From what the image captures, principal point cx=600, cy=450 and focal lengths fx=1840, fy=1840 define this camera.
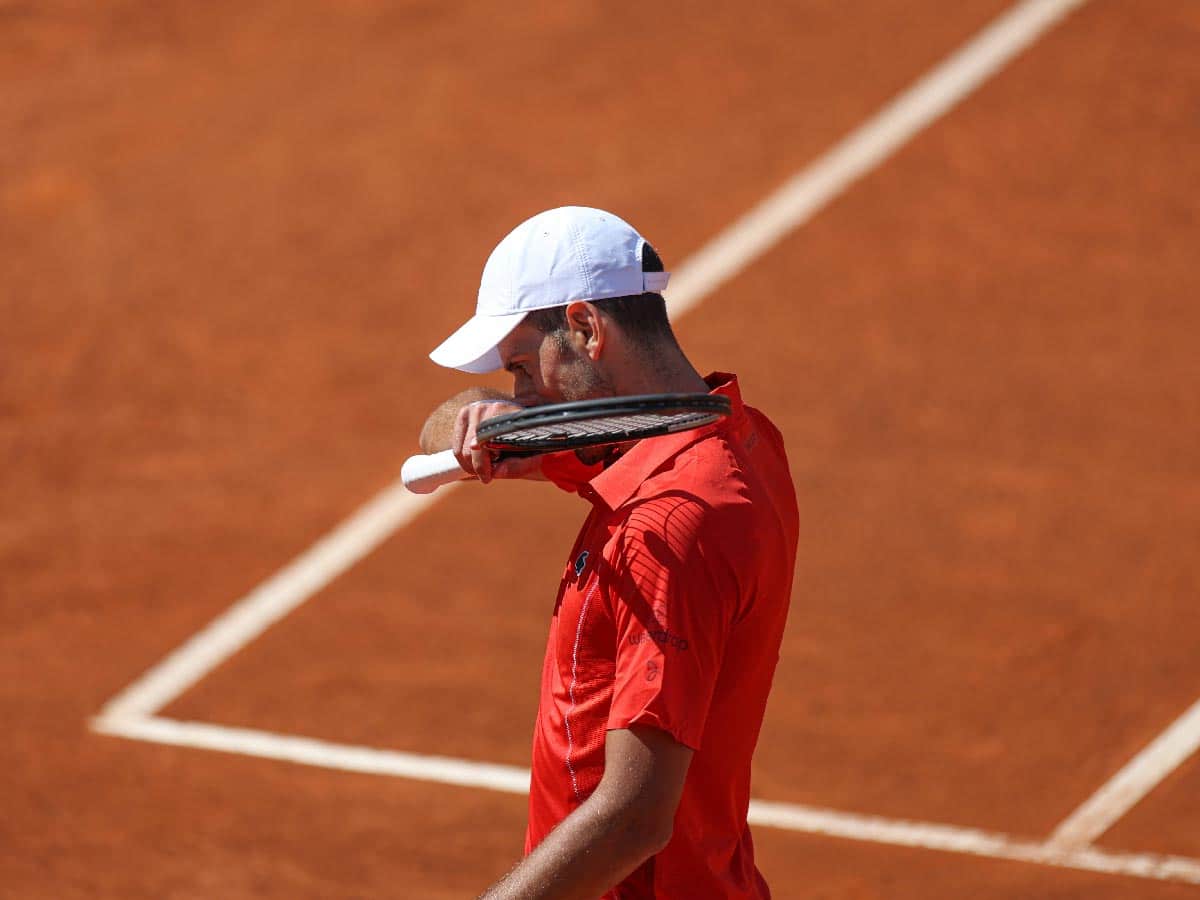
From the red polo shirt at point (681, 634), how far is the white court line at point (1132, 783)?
4335 mm

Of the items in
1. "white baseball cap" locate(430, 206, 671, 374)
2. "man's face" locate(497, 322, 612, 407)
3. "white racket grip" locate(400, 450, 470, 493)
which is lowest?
"white racket grip" locate(400, 450, 470, 493)

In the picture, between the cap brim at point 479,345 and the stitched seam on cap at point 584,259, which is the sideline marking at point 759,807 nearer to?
the cap brim at point 479,345

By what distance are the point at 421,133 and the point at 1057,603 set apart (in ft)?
22.3

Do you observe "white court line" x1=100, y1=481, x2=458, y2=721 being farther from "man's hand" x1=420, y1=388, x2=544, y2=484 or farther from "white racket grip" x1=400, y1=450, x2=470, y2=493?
"man's hand" x1=420, y1=388, x2=544, y2=484

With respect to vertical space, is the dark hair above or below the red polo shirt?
above

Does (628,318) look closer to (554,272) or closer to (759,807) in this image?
(554,272)

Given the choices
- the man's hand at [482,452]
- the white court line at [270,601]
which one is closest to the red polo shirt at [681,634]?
the man's hand at [482,452]

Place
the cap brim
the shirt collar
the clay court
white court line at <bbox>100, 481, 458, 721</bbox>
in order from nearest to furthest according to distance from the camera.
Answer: the shirt collar < the cap brim < the clay court < white court line at <bbox>100, 481, 458, 721</bbox>

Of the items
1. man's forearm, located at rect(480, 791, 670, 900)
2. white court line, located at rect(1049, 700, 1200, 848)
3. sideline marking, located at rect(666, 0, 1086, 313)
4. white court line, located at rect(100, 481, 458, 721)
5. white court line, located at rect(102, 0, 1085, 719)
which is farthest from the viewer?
Result: sideline marking, located at rect(666, 0, 1086, 313)

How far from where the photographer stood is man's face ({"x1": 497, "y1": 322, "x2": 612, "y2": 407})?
12.1 feet

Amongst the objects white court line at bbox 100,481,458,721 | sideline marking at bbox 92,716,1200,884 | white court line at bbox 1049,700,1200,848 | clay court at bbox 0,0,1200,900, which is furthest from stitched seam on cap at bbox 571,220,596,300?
white court line at bbox 100,481,458,721

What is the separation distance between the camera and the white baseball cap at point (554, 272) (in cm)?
372

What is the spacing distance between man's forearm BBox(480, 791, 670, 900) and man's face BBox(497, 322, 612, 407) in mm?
845

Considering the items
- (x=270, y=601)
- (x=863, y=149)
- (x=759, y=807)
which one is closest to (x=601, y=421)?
(x=759, y=807)
